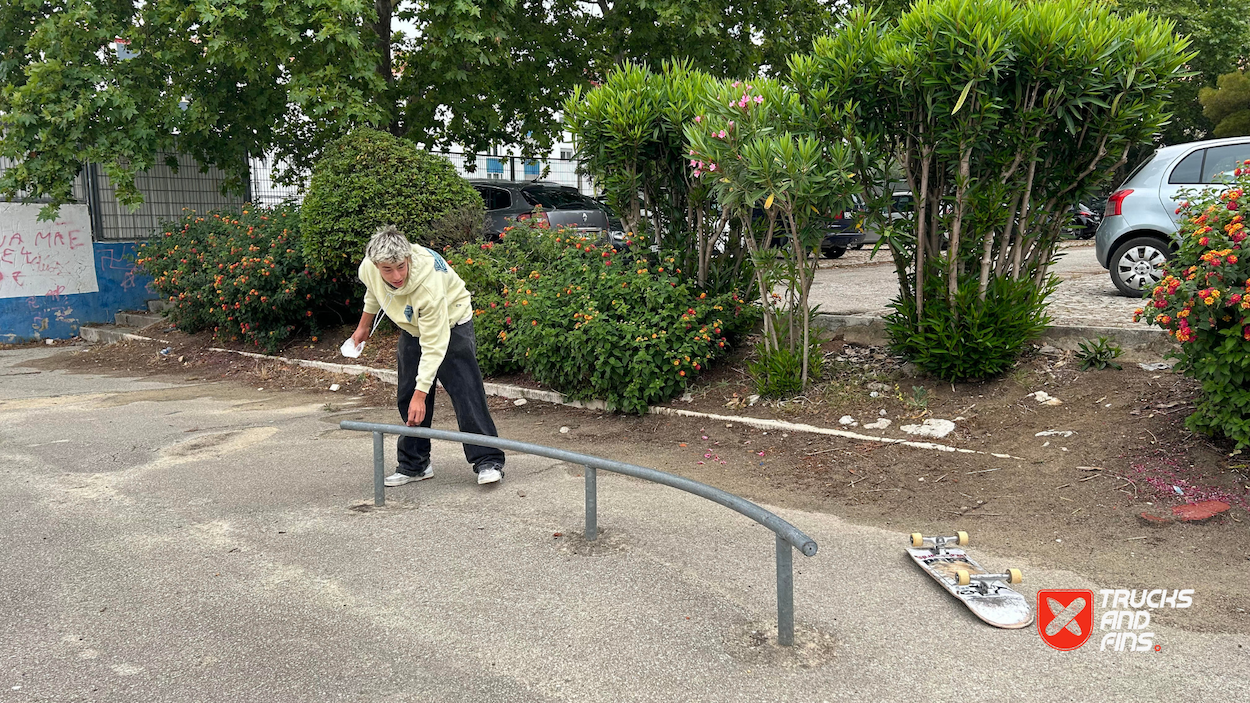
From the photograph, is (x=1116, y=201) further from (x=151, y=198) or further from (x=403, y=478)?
(x=151, y=198)

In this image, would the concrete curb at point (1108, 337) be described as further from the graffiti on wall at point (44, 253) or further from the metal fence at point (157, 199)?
the graffiti on wall at point (44, 253)

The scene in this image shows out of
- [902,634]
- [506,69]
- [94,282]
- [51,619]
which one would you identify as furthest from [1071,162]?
[94,282]

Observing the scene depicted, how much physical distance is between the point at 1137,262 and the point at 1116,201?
0.66m

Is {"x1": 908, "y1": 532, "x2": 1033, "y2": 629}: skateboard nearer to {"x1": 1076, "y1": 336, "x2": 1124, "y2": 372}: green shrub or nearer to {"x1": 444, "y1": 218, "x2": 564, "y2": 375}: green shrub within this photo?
{"x1": 1076, "y1": 336, "x2": 1124, "y2": 372}: green shrub

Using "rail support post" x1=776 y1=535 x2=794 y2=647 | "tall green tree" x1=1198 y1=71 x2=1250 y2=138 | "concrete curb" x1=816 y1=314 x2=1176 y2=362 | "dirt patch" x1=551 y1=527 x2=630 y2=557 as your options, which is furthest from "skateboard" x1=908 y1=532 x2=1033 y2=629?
"tall green tree" x1=1198 y1=71 x2=1250 y2=138

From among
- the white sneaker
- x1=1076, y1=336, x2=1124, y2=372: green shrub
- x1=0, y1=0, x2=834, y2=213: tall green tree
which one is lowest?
the white sneaker

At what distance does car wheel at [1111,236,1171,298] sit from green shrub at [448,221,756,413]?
4.36 meters

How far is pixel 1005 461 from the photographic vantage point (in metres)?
5.52

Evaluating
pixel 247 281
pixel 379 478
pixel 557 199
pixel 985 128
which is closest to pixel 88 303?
pixel 247 281

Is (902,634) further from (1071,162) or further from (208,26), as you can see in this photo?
(208,26)

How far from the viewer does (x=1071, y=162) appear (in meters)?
6.18

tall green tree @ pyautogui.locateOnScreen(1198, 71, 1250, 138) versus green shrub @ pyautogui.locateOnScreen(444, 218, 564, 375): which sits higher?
tall green tree @ pyautogui.locateOnScreen(1198, 71, 1250, 138)

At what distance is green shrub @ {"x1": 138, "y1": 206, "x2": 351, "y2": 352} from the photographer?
Result: 36.7ft

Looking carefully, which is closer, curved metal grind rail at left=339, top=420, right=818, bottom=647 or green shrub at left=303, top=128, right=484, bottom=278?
curved metal grind rail at left=339, top=420, right=818, bottom=647
